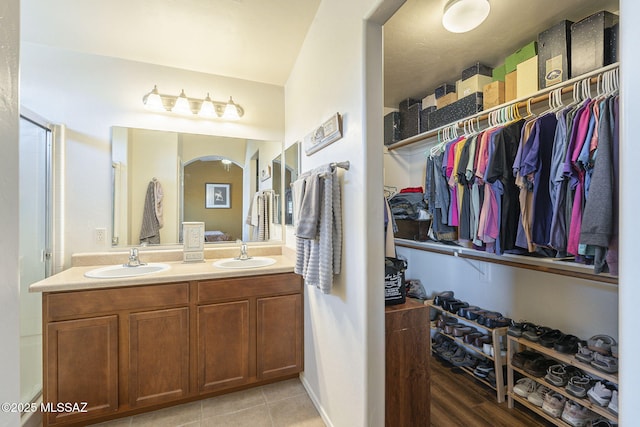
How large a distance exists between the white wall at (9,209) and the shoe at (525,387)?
2297mm

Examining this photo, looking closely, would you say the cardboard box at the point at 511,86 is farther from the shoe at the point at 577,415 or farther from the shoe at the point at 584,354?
the shoe at the point at 577,415

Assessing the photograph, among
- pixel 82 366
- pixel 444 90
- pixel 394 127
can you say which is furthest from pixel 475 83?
pixel 82 366

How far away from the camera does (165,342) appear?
5.75 feet

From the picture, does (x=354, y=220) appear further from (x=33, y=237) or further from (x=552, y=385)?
(x=33, y=237)

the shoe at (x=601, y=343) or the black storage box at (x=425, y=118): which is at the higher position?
the black storage box at (x=425, y=118)

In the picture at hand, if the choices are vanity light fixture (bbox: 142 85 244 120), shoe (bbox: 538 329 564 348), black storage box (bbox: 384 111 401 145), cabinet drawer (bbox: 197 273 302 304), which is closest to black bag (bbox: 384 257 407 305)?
cabinet drawer (bbox: 197 273 302 304)

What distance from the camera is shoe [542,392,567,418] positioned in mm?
1530

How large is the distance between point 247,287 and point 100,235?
4.05 feet

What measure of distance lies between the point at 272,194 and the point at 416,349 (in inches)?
68.5

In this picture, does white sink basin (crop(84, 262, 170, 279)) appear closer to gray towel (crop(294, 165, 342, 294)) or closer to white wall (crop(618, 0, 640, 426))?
gray towel (crop(294, 165, 342, 294))

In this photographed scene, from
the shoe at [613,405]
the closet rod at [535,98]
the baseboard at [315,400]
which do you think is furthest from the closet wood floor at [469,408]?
the closet rod at [535,98]

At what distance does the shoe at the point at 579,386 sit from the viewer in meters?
1.44

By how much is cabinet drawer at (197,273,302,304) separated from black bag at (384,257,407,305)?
2.71ft

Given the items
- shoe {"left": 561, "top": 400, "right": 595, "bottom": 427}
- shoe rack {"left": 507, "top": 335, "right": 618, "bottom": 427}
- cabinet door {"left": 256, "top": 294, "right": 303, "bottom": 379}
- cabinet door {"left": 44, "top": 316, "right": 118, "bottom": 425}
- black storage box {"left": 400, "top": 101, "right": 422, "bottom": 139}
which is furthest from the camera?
black storage box {"left": 400, "top": 101, "right": 422, "bottom": 139}
